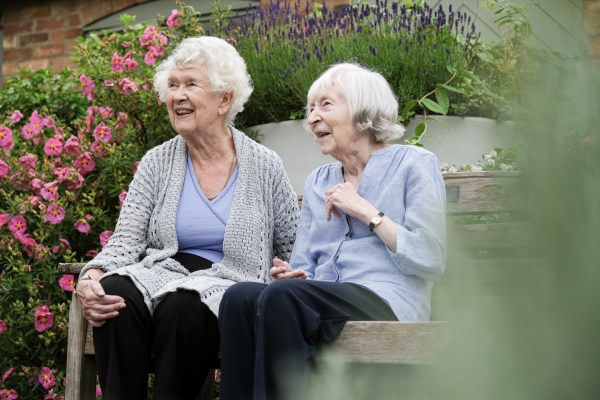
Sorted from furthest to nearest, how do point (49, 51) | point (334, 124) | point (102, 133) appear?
point (49, 51), point (102, 133), point (334, 124)

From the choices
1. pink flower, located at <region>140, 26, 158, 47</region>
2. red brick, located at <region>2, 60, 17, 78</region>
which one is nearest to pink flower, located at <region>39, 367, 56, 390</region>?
pink flower, located at <region>140, 26, 158, 47</region>

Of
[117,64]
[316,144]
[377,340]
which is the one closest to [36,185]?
[117,64]

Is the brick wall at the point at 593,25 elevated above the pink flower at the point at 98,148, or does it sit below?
above

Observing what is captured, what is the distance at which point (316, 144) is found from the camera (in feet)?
12.6

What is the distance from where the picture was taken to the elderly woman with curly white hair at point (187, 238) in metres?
2.47

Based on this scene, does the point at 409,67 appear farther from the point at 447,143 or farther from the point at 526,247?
the point at 526,247

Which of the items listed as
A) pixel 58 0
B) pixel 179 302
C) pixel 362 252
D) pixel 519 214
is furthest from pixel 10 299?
pixel 58 0

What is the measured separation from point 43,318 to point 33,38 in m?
4.35

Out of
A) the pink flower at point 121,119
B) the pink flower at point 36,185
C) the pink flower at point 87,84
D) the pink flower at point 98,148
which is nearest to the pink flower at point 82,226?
the pink flower at point 36,185

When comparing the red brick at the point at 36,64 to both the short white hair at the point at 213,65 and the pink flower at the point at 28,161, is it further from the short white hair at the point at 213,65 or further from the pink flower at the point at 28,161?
the short white hair at the point at 213,65

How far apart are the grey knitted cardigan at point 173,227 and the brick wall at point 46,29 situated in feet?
14.0

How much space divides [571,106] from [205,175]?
9.08 ft

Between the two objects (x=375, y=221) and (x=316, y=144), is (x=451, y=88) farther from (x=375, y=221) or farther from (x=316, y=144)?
(x=375, y=221)

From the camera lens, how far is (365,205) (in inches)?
97.6
